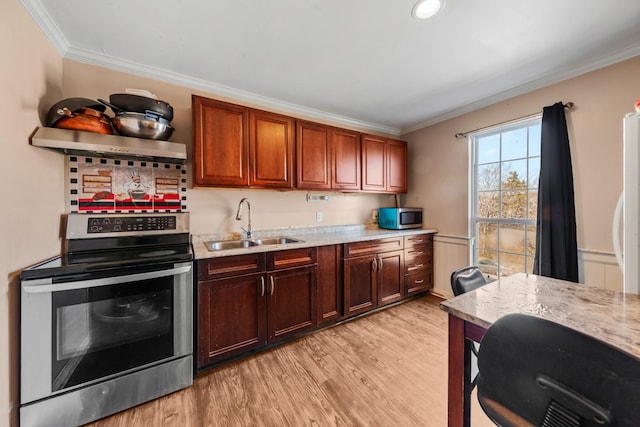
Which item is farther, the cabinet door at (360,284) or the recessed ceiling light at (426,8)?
the cabinet door at (360,284)

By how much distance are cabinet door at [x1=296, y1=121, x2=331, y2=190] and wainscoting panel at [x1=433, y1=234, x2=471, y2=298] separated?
1733 millimetres

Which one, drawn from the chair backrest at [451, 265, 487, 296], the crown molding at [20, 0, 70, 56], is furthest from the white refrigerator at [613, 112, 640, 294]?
the crown molding at [20, 0, 70, 56]

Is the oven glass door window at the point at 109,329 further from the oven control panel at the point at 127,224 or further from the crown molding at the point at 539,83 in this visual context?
the crown molding at the point at 539,83

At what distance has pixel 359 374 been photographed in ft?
5.78

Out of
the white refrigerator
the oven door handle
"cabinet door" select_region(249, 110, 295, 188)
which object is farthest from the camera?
"cabinet door" select_region(249, 110, 295, 188)

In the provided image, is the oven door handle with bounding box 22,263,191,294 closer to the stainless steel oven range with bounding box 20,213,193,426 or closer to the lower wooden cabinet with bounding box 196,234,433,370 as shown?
the stainless steel oven range with bounding box 20,213,193,426

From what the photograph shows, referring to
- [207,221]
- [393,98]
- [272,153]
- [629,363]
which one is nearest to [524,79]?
[393,98]

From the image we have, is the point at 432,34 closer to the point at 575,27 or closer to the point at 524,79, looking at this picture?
the point at 575,27

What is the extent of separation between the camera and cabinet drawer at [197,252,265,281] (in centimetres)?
177

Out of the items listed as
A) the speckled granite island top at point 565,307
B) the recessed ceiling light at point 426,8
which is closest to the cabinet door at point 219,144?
the recessed ceiling light at point 426,8

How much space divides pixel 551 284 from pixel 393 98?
2.17m

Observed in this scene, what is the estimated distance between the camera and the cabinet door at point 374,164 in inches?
119

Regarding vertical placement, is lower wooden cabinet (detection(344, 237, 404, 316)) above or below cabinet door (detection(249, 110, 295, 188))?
below

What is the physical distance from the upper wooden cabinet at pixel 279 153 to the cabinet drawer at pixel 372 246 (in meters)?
0.69
